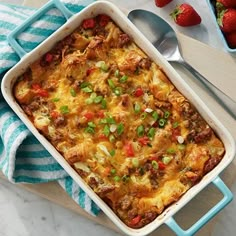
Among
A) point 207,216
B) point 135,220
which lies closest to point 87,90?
point 135,220

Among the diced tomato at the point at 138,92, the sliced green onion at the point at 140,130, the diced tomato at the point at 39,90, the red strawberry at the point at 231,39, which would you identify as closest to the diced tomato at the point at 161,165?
the sliced green onion at the point at 140,130

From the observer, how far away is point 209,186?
7.03ft

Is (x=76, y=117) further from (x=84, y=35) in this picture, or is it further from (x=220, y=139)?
(x=220, y=139)

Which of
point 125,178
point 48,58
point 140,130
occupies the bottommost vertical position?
point 125,178

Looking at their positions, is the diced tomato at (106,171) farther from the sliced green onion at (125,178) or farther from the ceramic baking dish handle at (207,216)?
the ceramic baking dish handle at (207,216)

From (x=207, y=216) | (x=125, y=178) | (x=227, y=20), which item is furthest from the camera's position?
(x=227, y=20)

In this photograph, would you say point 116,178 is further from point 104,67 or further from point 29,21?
point 29,21

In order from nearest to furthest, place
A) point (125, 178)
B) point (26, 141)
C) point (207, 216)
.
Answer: point (207, 216), point (125, 178), point (26, 141)

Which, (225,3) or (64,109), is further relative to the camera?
(225,3)

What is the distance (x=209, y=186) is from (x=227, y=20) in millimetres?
637

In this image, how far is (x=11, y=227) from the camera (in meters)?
2.34

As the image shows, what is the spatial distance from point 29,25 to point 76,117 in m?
0.37

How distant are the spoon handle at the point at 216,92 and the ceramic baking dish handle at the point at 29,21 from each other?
482 millimetres

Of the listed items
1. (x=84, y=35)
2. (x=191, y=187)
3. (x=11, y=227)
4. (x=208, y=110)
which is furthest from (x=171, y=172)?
(x=11, y=227)
